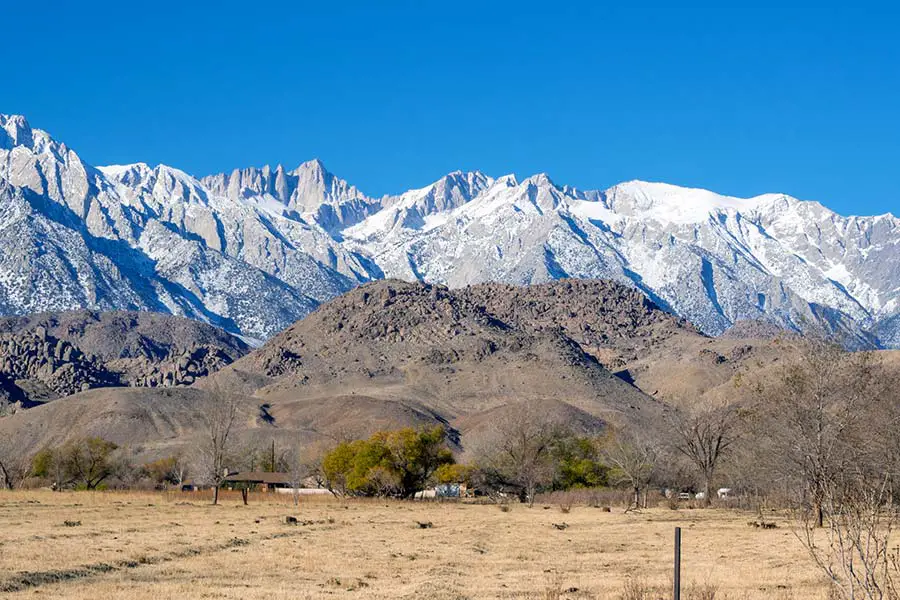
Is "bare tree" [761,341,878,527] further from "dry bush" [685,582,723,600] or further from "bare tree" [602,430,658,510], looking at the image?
"dry bush" [685,582,723,600]

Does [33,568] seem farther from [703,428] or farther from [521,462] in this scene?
[521,462]

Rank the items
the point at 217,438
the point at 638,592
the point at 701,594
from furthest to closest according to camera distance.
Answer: the point at 217,438 < the point at 701,594 < the point at 638,592

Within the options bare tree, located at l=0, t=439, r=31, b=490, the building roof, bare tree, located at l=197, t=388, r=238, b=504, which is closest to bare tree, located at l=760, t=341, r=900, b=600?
bare tree, located at l=197, t=388, r=238, b=504

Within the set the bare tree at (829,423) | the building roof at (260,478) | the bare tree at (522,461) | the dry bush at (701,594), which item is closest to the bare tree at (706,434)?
the bare tree at (522,461)

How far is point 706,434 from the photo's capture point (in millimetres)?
89312

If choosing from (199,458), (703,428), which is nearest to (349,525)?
(703,428)

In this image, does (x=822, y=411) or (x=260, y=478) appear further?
(x=260, y=478)

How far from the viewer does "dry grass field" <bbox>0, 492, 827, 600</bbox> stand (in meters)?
27.2

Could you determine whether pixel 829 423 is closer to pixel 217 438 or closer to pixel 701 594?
pixel 701 594

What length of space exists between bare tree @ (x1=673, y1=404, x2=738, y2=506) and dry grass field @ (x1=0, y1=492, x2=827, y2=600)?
25193mm

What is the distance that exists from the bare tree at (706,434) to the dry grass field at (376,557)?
82.7 feet

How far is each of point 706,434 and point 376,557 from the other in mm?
57703

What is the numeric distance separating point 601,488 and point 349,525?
57.7 m

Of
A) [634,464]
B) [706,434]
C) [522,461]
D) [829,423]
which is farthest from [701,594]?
[522,461]
